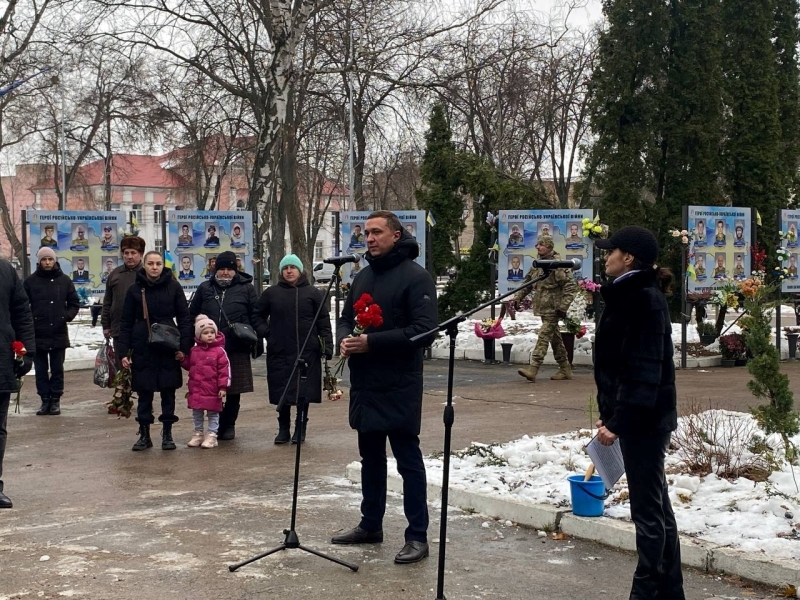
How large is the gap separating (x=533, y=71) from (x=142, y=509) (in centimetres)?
3043

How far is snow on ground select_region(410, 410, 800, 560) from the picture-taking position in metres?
6.29

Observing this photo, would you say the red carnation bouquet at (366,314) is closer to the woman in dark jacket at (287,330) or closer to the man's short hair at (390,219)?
the man's short hair at (390,219)

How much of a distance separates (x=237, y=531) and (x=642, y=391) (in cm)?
305

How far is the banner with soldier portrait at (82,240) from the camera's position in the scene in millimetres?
18219

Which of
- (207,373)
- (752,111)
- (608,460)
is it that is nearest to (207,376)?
(207,373)

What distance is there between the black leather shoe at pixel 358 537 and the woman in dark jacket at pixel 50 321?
23.9 ft

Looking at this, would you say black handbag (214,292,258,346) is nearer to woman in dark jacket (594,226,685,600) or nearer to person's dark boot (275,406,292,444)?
person's dark boot (275,406,292,444)

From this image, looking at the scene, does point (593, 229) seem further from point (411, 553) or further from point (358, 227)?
point (411, 553)

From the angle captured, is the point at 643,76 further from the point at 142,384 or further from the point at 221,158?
the point at 221,158

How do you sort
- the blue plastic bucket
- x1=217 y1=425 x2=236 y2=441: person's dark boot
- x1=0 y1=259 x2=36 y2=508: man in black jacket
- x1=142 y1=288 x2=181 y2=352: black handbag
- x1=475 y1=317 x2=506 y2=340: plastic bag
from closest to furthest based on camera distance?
1. the blue plastic bucket
2. x1=0 y1=259 x2=36 y2=508: man in black jacket
3. x1=142 y1=288 x2=181 y2=352: black handbag
4. x1=217 y1=425 x2=236 y2=441: person's dark boot
5. x1=475 y1=317 x2=506 y2=340: plastic bag

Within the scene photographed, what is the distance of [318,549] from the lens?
6414 mm

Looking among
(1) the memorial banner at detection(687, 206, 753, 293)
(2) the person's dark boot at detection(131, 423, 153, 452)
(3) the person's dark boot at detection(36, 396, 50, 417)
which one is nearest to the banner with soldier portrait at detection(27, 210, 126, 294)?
(3) the person's dark boot at detection(36, 396, 50, 417)

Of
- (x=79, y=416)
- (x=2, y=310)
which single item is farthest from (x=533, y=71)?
(x=2, y=310)

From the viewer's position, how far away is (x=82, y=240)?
18.5m
